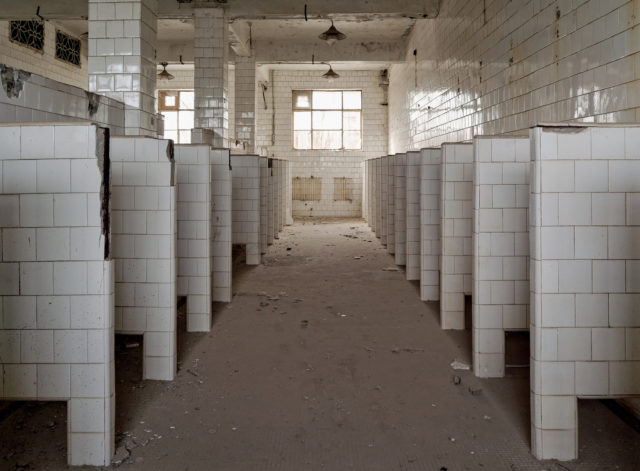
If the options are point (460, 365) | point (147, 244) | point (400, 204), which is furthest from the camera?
point (400, 204)

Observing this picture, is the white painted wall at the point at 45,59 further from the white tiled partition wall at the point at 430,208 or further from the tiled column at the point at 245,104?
the white tiled partition wall at the point at 430,208

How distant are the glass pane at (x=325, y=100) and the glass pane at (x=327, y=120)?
13 cm

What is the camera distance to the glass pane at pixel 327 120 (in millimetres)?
13797

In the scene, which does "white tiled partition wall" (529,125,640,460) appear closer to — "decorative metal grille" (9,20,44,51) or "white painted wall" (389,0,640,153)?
"white painted wall" (389,0,640,153)

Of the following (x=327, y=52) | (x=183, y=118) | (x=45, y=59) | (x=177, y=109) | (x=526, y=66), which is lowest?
(x=526, y=66)

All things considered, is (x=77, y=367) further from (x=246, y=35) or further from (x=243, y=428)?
(x=246, y=35)

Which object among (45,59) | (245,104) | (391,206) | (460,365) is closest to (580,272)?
(460,365)

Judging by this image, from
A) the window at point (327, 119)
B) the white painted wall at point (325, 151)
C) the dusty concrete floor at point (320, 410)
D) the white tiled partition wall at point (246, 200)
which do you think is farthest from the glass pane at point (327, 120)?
the dusty concrete floor at point (320, 410)

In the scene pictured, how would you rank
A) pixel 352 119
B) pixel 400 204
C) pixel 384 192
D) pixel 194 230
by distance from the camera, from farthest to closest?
pixel 352 119 → pixel 384 192 → pixel 400 204 → pixel 194 230

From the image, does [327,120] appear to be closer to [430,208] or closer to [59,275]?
[430,208]

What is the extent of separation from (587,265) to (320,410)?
3.94ft

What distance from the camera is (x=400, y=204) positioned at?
5.54 meters

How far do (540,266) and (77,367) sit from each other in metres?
1.59

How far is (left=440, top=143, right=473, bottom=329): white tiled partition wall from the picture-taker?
3.33 m
